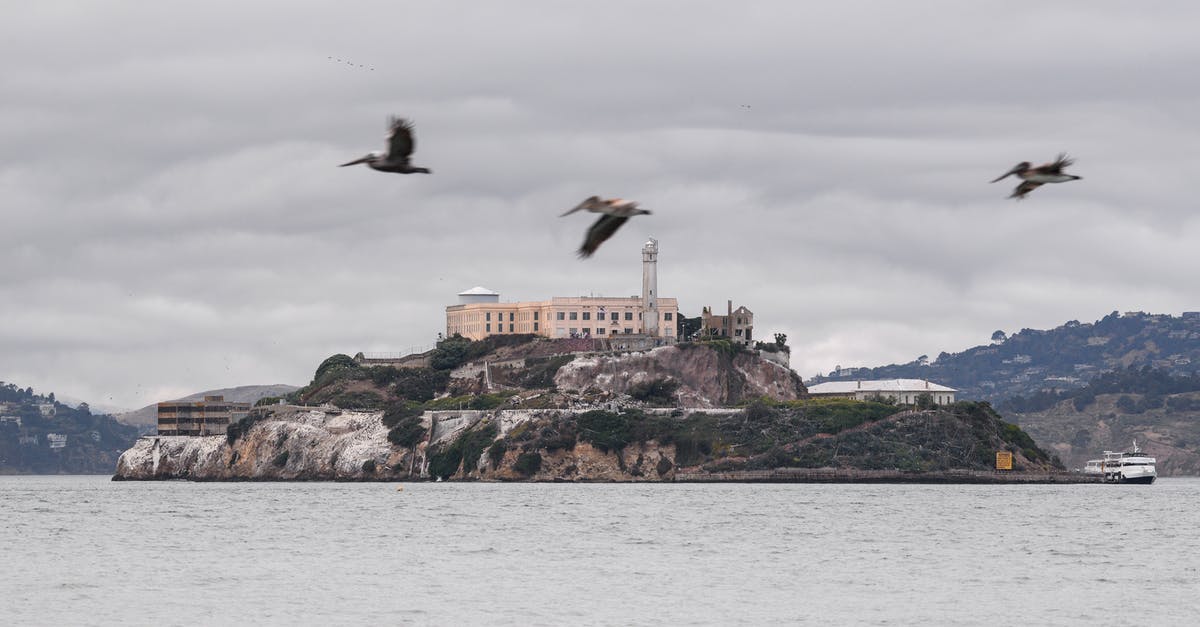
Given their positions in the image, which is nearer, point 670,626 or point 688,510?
point 670,626

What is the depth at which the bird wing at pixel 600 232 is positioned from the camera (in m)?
35.5

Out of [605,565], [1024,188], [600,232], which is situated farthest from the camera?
[605,565]

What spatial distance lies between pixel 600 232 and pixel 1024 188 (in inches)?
378

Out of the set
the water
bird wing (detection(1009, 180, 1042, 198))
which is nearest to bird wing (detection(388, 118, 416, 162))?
bird wing (detection(1009, 180, 1042, 198))

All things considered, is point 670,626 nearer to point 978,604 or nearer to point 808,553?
point 978,604

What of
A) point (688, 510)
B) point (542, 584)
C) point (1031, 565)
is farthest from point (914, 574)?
point (688, 510)

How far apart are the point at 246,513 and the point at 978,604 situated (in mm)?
79565

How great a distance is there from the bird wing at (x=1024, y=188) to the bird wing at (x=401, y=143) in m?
11.9

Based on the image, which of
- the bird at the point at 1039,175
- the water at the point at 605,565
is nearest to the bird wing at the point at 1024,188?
the bird at the point at 1039,175

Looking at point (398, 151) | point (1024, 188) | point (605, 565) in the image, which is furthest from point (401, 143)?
point (605, 565)

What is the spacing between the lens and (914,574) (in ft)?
289

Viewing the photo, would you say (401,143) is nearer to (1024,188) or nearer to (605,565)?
(1024,188)

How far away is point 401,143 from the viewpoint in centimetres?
3853

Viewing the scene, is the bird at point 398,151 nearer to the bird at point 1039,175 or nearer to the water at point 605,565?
the bird at point 1039,175
